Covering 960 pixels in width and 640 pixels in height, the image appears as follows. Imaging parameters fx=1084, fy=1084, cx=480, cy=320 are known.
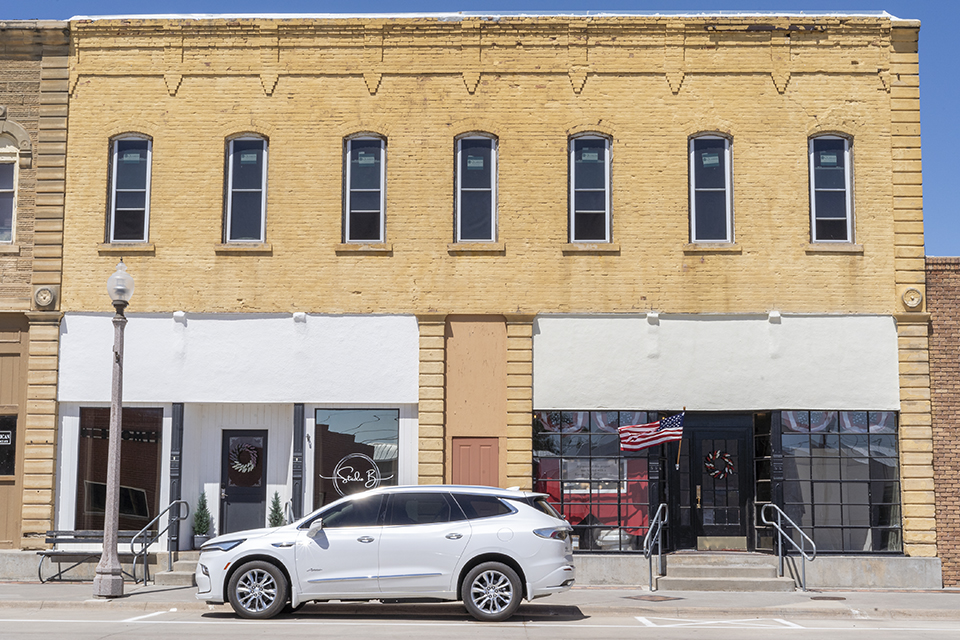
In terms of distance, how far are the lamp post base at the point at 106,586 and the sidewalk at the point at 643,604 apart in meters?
0.13

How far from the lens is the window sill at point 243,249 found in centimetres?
1817

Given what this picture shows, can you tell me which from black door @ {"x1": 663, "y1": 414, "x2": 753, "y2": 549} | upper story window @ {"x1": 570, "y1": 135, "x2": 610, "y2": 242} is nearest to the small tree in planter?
black door @ {"x1": 663, "y1": 414, "x2": 753, "y2": 549}

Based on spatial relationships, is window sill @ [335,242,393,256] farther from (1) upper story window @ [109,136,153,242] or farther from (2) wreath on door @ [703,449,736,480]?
(2) wreath on door @ [703,449,736,480]

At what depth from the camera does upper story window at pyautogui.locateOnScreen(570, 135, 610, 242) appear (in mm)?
18312

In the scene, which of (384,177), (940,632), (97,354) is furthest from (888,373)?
(97,354)

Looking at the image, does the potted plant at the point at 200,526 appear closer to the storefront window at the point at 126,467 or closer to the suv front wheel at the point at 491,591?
the storefront window at the point at 126,467

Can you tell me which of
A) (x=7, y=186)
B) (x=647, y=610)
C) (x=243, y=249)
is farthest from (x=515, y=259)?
(x=7, y=186)

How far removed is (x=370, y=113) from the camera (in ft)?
60.6

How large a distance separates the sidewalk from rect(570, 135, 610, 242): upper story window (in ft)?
19.6

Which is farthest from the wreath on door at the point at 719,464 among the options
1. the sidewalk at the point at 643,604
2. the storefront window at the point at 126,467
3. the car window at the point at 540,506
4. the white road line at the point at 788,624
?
the storefront window at the point at 126,467

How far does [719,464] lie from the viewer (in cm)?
1847

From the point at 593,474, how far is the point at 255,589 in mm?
6650

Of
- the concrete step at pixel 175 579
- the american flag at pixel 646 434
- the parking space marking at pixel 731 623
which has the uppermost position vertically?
the american flag at pixel 646 434

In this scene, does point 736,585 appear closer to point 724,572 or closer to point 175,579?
point 724,572
